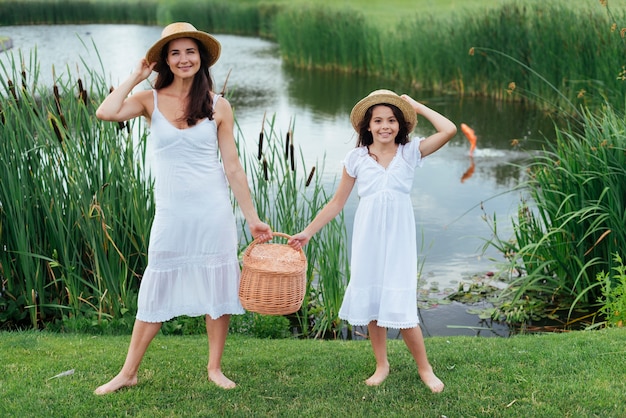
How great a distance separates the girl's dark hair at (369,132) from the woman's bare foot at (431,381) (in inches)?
38.0

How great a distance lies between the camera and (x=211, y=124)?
3.21m

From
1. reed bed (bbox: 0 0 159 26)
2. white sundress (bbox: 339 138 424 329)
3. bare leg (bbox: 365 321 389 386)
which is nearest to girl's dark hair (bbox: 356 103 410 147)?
white sundress (bbox: 339 138 424 329)

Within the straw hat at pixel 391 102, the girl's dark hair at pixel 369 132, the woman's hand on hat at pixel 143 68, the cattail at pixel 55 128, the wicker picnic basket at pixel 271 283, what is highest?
the woman's hand on hat at pixel 143 68

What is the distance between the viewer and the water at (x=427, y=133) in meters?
6.40

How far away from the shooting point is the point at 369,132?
11.4ft

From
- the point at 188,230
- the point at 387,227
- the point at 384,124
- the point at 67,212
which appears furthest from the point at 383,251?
the point at 67,212

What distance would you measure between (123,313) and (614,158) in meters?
2.97

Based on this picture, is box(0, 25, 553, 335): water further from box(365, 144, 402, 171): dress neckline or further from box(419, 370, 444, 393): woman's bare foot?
box(419, 370, 444, 393): woman's bare foot

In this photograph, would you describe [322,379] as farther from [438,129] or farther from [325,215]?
[438,129]

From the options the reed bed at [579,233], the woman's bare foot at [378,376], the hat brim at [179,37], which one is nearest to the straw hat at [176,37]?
the hat brim at [179,37]

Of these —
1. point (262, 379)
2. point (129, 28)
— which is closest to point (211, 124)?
point (262, 379)

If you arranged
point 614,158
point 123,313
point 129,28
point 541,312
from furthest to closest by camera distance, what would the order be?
point 129,28 < point 541,312 < point 614,158 < point 123,313

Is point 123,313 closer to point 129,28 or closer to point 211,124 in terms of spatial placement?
point 211,124

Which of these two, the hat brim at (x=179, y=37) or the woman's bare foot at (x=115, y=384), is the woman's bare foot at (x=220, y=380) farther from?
the hat brim at (x=179, y=37)
